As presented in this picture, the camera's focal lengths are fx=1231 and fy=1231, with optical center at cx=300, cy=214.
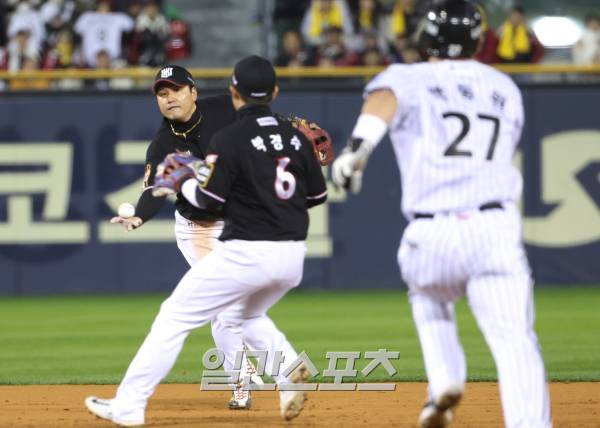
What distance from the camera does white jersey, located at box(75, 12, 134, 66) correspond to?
17.1 metres

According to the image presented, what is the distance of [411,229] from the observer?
219 inches

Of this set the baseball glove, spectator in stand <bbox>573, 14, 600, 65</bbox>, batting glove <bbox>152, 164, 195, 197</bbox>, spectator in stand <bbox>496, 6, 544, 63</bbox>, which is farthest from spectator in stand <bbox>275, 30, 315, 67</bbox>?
batting glove <bbox>152, 164, 195, 197</bbox>

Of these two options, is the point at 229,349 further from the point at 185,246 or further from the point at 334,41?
the point at 334,41

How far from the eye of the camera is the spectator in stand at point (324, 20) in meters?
17.1

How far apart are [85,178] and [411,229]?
10324mm

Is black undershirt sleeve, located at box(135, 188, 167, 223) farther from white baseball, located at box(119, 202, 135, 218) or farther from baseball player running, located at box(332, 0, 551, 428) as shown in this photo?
baseball player running, located at box(332, 0, 551, 428)

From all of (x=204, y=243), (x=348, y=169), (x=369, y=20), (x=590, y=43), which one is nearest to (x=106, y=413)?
(x=204, y=243)

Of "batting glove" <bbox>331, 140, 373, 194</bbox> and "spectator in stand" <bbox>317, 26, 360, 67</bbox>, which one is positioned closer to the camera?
"batting glove" <bbox>331, 140, 373, 194</bbox>

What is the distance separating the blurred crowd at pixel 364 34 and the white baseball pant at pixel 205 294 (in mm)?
9734

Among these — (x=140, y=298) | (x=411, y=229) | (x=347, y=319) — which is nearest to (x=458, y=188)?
(x=411, y=229)

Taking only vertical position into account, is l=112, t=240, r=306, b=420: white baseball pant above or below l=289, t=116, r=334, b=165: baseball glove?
below

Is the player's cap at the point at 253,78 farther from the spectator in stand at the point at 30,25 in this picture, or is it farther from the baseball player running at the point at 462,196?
the spectator in stand at the point at 30,25

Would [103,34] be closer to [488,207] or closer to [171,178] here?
[171,178]

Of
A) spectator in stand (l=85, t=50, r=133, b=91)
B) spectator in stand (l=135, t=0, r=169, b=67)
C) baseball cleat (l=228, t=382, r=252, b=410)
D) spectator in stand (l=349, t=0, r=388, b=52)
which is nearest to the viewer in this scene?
baseball cleat (l=228, t=382, r=252, b=410)
